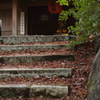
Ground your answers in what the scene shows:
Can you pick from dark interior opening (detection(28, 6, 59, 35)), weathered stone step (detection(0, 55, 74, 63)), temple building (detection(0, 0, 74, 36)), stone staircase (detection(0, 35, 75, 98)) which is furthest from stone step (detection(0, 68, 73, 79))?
dark interior opening (detection(28, 6, 59, 35))

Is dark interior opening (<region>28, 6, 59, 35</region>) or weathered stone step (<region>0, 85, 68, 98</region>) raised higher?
dark interior opening (<region>28, 6, 59, 35</region>)

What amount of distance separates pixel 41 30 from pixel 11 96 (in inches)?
472

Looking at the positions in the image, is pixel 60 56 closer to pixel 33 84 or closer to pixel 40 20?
pixel 33 84

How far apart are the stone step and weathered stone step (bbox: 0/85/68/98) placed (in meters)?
0.51

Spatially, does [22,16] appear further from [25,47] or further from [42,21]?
[25,47]

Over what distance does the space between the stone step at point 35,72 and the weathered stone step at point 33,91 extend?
512 mm

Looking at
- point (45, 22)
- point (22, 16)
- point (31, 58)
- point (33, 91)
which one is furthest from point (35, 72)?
point (45, 22)

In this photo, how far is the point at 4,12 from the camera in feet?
34.2

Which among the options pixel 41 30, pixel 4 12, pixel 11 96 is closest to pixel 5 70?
pixel 11 96

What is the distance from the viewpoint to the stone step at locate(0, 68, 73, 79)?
3.13 m

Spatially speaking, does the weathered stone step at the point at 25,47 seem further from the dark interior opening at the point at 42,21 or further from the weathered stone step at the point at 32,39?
the dark interior opening at the point at 42,21

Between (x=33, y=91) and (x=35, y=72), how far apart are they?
0.60 metres

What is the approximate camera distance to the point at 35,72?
10.5ft

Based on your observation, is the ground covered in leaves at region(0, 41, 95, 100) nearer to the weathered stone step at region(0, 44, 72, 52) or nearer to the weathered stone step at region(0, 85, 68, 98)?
the weathered stone step at region(0, 85, 68, 98)
